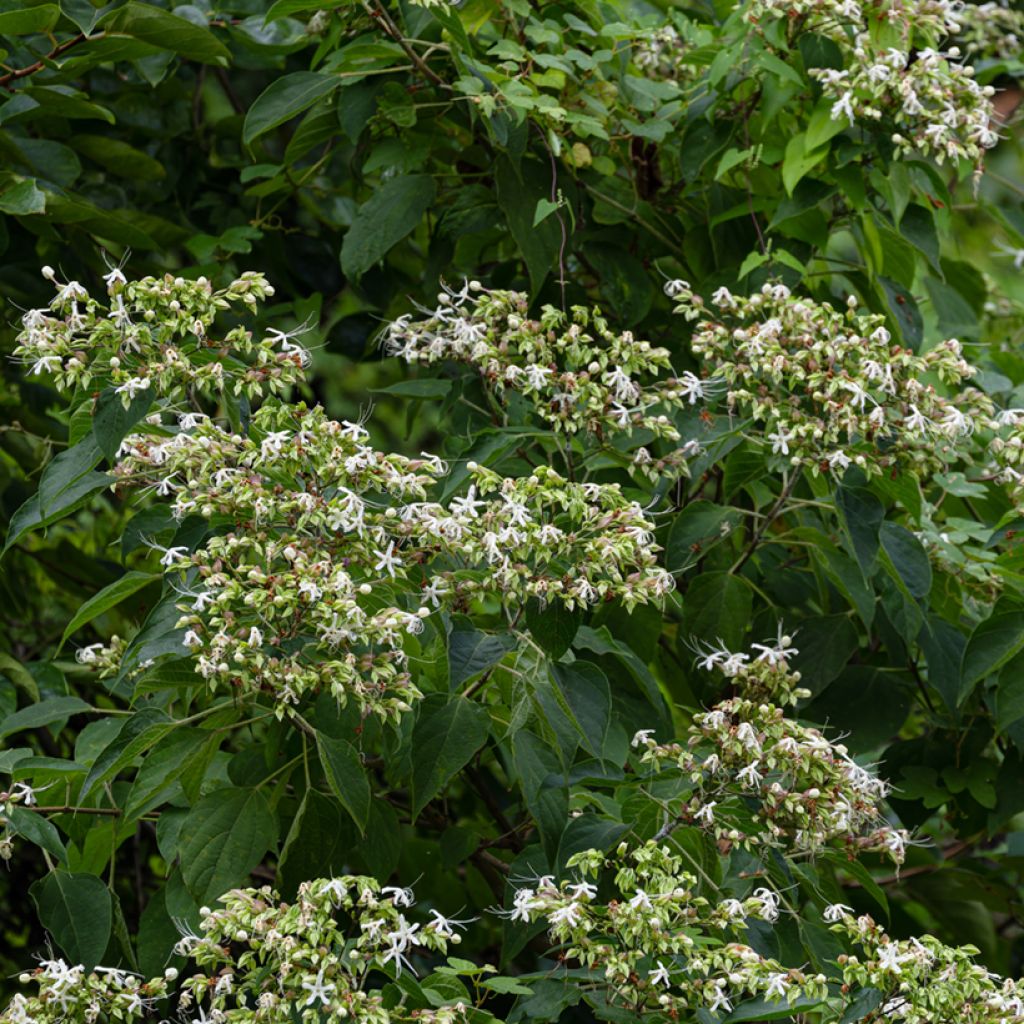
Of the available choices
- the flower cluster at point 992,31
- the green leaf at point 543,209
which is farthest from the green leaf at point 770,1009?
the flower cluster at point 992,31

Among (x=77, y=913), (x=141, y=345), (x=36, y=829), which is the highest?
(x=141, y=345)

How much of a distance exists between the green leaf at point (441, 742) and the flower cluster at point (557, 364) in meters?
0.49

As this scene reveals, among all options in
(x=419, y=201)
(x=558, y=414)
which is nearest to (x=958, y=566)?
(x=558, y=414)

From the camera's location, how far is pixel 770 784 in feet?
6.48

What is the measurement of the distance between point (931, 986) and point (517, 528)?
0.70m

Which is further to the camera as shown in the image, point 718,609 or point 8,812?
point 718,609

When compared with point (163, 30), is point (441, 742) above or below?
below

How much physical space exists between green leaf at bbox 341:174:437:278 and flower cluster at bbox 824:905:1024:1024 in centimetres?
158

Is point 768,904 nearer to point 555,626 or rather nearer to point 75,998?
point 555,626

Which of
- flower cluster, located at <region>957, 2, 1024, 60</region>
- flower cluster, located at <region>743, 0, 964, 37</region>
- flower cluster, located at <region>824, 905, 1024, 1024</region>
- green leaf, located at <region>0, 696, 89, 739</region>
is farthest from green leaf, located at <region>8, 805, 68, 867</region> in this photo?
flower cluster, located at <region>957, 2, 1024, 60</region>

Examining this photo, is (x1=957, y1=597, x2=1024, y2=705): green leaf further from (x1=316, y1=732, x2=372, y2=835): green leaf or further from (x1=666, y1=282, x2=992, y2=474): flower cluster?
(x1=316, y1=732, x2=372, y2=835): green leaf

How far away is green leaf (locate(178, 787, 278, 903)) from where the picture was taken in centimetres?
203

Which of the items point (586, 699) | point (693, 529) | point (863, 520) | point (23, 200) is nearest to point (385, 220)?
point (23, 200)

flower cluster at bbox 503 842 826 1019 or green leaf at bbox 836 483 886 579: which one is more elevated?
green leaf at bbox 836 483 886 579
